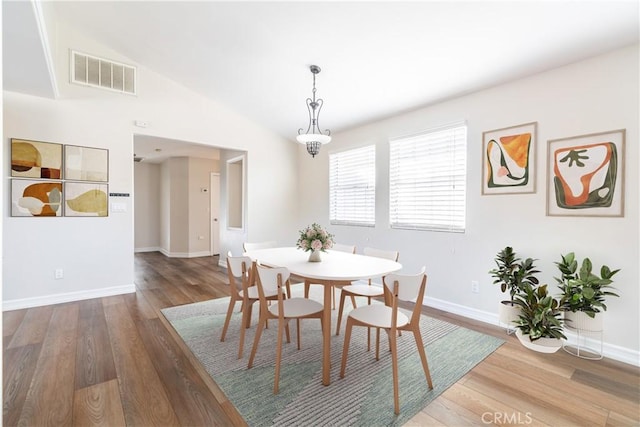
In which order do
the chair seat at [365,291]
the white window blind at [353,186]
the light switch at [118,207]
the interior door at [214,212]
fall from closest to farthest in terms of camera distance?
1. the chair seat at [365,291]
2. the light switch at [118,207]
3. the white window blind at [353,186]
4. the interior door at [214,212]

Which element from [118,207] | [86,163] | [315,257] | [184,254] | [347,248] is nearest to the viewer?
[315,257]

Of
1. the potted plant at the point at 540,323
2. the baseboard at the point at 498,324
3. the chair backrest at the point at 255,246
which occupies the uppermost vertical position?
the chair backrest at the point at 255,246

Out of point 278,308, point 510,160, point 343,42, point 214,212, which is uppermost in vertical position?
point 343,42

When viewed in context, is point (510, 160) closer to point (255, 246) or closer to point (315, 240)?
point (315, 240)

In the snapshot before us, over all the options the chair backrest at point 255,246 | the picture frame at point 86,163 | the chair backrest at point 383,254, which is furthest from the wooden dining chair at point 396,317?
the picture frame at point 86,163

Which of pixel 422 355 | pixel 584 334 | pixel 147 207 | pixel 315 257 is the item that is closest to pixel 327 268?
pixel 315 257

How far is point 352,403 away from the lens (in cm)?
201

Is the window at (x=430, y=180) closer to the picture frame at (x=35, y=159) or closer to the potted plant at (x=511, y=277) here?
the potted plant at (x=511, y=277)

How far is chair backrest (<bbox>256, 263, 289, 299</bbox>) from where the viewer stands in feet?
7.26

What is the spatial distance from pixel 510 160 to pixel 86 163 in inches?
191

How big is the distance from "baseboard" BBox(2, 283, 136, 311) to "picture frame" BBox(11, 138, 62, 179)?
1.41 m

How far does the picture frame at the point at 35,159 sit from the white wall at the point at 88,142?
77 millimetres

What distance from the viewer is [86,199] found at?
392 centimetres

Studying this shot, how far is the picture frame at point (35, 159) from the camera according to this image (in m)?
3.49
